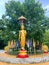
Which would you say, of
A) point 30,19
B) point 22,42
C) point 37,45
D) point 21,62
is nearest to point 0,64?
point 21,62

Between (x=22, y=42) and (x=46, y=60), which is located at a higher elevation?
(x=22, y=42)

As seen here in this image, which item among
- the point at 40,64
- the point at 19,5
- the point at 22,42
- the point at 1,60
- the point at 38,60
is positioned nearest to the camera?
the point at 40,64

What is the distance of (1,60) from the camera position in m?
8.37

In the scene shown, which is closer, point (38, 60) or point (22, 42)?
point (38, 60)

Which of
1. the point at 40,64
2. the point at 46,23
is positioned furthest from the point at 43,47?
the point at 40,64

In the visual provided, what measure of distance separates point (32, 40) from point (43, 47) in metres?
0.98

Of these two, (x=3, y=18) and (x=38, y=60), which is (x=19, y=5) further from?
(x=38, y=60)

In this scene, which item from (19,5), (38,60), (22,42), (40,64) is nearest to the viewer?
(40,64)

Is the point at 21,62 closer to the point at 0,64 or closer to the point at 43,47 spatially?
the point at 0,64

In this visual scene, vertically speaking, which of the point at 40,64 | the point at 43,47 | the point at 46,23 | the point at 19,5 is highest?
the point at 19,5

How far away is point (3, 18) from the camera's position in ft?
40.8

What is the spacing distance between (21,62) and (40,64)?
92 cm

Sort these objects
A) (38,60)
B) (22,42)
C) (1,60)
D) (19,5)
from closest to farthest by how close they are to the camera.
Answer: (38,60), (1,60), (22,42), (19,5)

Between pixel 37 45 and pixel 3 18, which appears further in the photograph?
pixel 37 45
